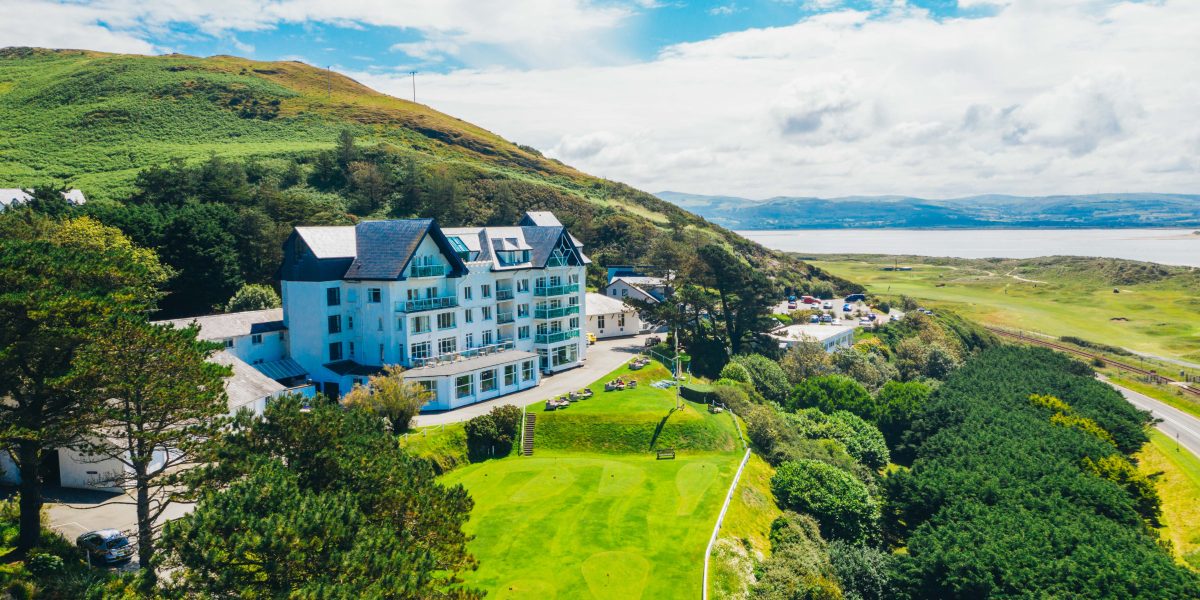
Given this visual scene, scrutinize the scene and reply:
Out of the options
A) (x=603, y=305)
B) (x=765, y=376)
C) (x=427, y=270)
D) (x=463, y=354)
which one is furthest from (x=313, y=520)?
(x=603, y=305)

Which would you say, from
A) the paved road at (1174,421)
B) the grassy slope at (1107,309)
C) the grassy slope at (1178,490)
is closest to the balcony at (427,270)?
the grassy slope at (1178,490)

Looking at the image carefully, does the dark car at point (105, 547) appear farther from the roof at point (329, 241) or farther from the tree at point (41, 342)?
the roof at point (329, 241)

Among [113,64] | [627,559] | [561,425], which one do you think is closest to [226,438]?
[627,559]

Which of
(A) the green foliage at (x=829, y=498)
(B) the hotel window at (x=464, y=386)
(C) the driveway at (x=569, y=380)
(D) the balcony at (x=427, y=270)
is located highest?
(D) the balcony at (x=427, y=270)

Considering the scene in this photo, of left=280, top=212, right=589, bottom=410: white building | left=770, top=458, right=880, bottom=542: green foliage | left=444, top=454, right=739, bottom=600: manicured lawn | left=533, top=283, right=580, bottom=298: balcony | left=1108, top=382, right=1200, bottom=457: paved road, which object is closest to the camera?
left=444, top=454, right=739, bottom=600: manicured lawn

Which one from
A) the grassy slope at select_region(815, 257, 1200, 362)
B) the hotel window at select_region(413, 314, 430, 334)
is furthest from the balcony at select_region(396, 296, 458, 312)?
the grassy slope at select_region(815, 257, 1200, 362)

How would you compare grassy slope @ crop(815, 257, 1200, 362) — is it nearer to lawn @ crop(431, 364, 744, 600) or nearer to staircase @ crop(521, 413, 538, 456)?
lawn @ crop(431, 364, 744, 600)

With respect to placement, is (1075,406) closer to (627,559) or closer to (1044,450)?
(1044,450)
